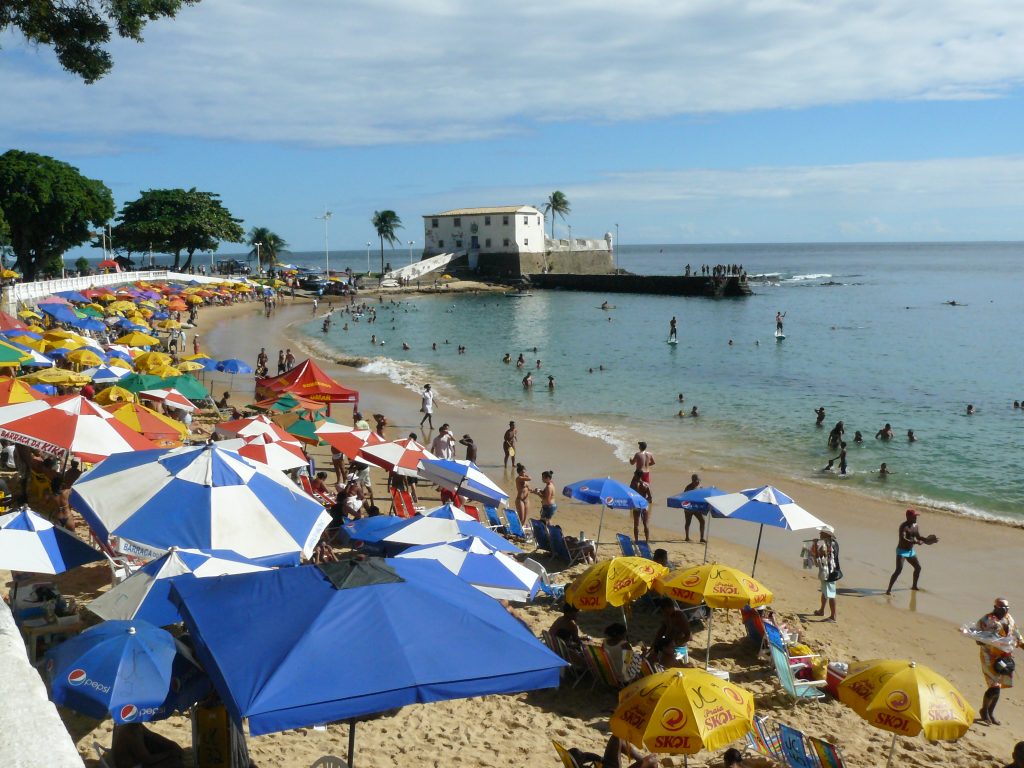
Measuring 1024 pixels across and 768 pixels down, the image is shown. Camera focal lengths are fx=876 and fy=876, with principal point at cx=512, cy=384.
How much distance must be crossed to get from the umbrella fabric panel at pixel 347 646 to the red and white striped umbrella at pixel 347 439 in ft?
27.5

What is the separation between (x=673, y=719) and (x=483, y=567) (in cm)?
344

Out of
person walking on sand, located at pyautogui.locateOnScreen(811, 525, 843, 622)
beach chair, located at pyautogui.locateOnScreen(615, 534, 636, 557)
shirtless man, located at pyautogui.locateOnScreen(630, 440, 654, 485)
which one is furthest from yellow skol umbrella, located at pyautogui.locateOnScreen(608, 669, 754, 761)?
shirtless man, located at pyautogui.locateOnScreen(630, 440, 654, 485)

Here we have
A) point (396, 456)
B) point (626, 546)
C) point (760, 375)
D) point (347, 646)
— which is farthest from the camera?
point (760, 375)

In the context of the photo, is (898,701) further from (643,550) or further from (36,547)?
(36,547)

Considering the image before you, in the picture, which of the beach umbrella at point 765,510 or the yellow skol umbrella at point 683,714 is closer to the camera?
the yellow skol umbrella at point 683,714

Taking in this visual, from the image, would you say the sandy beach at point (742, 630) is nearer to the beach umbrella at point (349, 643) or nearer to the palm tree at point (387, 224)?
the beach umbrella at point (349, 643)

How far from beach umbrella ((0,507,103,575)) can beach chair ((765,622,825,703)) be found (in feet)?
21.7

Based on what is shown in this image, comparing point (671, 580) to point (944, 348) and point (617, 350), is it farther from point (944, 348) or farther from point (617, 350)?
point (944, 348)

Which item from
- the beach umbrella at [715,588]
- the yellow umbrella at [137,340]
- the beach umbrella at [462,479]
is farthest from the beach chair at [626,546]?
the yellow umbrella at [137,340]

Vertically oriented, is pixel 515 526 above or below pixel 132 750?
below

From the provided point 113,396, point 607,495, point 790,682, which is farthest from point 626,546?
point 113,396

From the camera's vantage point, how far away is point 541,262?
3848 inches

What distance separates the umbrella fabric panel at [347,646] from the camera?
4605 mm

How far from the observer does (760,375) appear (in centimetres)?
3928
